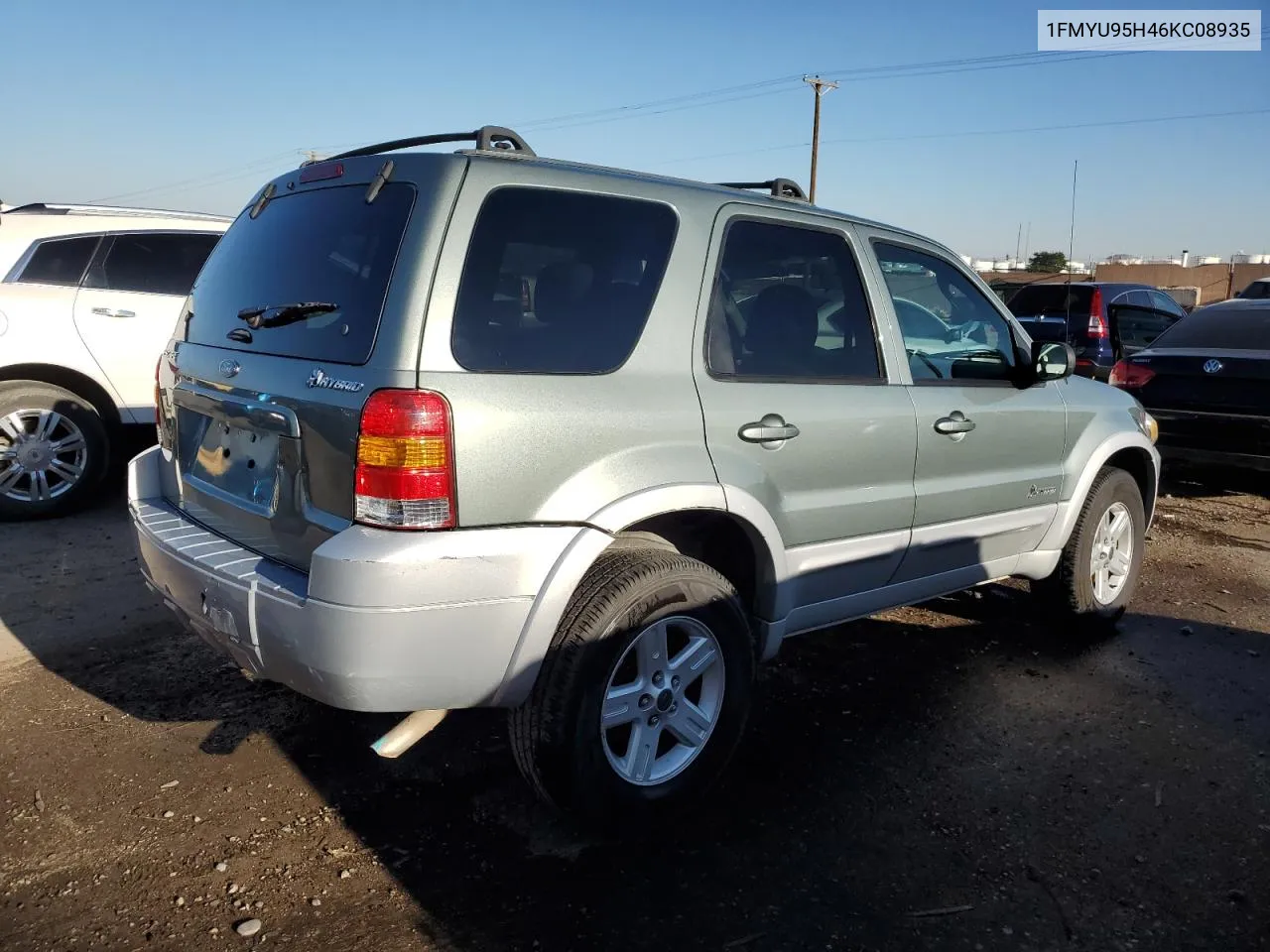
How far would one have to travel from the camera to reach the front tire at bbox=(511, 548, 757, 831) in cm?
269

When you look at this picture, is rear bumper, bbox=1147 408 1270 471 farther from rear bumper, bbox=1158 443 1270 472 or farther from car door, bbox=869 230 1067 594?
car door, bbox=869 230 1067 594

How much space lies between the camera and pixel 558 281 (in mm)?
2785

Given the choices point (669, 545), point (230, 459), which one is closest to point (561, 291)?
point (669, 545)

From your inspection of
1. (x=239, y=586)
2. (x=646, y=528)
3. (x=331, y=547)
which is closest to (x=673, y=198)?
(x=646, y=528)

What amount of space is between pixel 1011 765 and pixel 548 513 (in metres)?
1.99

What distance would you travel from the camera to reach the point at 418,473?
240 centimetres

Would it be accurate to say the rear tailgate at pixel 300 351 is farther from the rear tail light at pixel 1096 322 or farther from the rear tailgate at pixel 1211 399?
the rear tail light at pixel 1096 322

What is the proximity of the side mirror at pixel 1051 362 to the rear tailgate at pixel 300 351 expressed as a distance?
8.58 ft

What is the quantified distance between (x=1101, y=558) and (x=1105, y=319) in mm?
7461

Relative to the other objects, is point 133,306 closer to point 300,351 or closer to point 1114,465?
point 300,351

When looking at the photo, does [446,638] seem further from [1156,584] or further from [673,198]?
[1156,584]

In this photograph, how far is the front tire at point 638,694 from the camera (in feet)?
8.82

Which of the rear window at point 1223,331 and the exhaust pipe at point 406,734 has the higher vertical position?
the rear window at point 1223,331

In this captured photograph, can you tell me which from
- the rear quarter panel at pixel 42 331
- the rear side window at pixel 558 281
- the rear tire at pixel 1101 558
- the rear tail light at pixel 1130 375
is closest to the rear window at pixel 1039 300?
the rear tail light at pixel 1130 375
